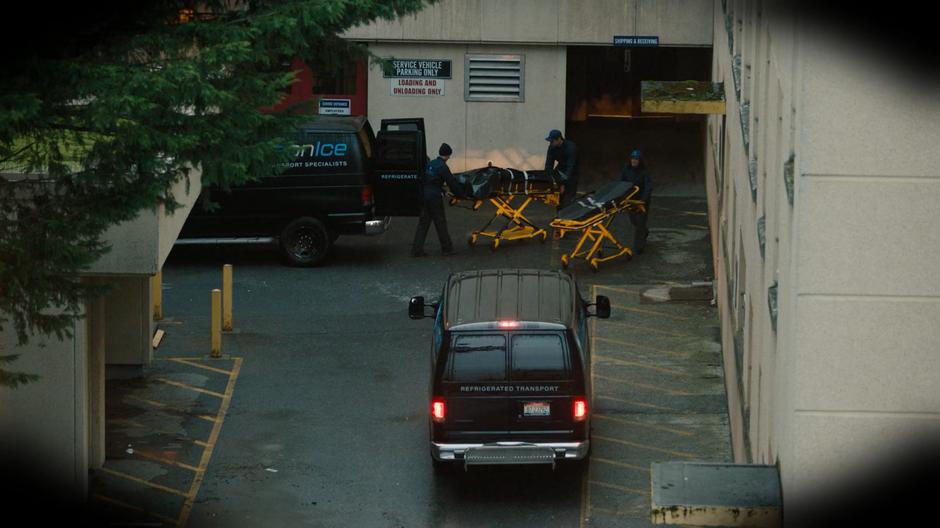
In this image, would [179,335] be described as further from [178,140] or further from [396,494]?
[178,140]

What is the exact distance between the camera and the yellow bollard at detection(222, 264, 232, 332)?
2167 centimetres

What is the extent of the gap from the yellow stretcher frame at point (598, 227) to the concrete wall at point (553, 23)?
21.0 feet

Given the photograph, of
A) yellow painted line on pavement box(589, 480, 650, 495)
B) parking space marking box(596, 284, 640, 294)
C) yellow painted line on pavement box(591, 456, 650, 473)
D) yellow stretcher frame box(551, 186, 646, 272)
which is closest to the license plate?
yellow painted line on pavement box(589, 480, 650, 495)

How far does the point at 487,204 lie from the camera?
30.7 m

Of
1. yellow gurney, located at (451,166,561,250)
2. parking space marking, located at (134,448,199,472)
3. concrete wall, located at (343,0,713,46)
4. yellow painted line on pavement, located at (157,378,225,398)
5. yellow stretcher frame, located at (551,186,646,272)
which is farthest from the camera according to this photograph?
concrete wall, located at (343,0,713,46)

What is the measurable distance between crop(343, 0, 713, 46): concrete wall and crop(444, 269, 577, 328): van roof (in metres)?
14.0

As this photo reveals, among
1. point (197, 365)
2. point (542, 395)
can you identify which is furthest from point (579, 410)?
point (197, 365)

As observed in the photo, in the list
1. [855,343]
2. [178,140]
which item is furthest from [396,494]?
[855,343]

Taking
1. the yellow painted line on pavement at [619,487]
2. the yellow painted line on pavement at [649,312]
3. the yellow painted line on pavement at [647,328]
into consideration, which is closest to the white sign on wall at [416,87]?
the yellow painted line on pavement at [649,312]

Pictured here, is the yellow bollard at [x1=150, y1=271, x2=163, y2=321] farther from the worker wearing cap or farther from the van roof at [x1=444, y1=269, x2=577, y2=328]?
the worker wearing cap

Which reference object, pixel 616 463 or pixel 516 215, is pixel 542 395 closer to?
pixel 616 463

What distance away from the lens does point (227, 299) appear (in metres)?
21.8

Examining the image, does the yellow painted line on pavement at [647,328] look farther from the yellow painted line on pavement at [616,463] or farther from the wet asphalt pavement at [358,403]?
the yellow painted line on pavement at [616,463]

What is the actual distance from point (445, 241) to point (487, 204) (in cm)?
500
